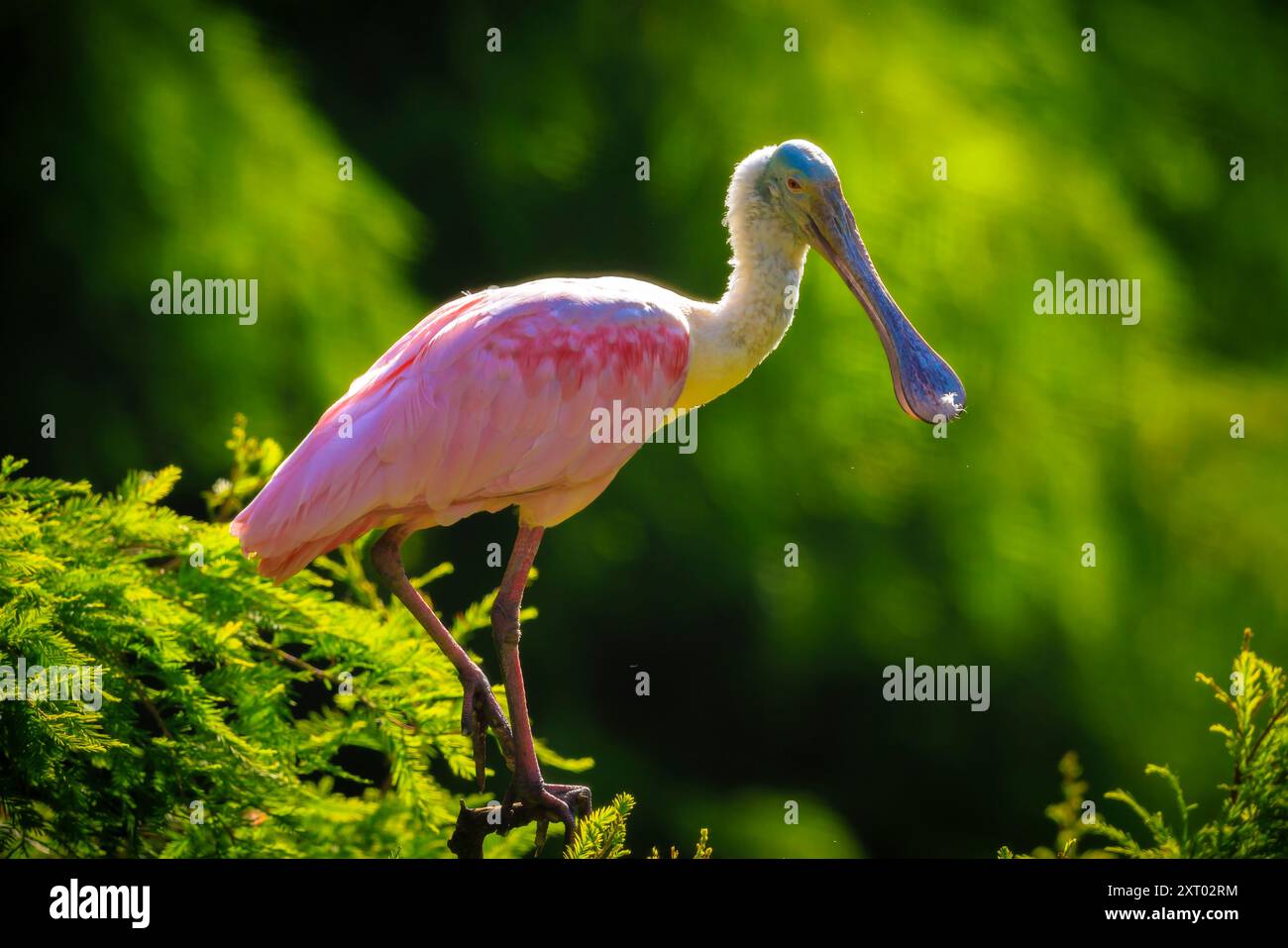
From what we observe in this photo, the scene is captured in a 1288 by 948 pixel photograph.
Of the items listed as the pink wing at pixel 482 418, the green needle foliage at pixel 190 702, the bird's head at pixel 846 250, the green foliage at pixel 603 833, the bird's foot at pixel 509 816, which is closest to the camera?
the green foliage at pixel 603 833

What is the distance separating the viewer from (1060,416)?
6.84m

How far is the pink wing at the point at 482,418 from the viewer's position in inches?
174

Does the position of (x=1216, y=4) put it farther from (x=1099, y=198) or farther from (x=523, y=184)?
(x=523, y=184)

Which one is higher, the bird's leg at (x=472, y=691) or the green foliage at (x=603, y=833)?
the bird's leg at (x=472, y=691)

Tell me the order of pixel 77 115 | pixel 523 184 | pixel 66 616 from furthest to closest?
pixel 523 184 → pixel 77 115 → pixel 66 616

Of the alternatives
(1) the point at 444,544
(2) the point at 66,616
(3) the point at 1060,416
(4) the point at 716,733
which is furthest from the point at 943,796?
(2) the point at 66,616

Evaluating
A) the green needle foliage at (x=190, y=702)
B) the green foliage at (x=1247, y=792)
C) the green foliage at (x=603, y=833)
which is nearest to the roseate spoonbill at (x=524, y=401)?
the green foliage at (x=603, y=833)

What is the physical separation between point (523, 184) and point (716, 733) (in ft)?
7.71

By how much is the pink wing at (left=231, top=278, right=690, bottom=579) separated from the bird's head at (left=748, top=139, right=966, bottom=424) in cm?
42

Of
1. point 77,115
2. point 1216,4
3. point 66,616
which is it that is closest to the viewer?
point 66,616

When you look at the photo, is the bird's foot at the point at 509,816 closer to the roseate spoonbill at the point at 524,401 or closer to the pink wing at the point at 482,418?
the roseate spoonbill at the point at 524,401

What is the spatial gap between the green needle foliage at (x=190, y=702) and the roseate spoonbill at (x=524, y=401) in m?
0.47

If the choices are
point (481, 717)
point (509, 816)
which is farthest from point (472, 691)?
point (509, 816)

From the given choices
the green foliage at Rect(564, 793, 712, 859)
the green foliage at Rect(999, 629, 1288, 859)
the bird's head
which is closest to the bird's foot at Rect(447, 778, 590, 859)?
the green foliage at Rect(564, 793, 712, 859)
